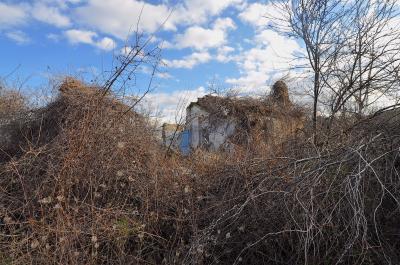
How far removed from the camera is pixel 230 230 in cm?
483

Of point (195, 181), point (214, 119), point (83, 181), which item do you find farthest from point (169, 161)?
point (214, 119)

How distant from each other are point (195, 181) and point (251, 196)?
49.5 inches

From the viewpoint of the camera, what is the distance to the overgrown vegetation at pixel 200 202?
4.40 metres

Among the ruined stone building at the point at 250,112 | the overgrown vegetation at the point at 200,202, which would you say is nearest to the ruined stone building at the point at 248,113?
the ruined stone building at the point at 250,112

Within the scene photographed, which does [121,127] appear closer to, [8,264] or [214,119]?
[8,264]

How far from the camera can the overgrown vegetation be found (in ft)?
14.4

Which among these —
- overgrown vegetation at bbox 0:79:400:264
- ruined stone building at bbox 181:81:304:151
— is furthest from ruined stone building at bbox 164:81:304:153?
overgrown vegetation at bbox 0:79:400:264

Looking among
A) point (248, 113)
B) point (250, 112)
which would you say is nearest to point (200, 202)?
point (248, 113)

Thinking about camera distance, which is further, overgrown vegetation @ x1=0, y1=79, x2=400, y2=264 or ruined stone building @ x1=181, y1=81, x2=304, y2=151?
ruined stone building @ x1=181, y1=81, x2=304, y2=151

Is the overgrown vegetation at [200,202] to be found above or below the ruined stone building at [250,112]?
below

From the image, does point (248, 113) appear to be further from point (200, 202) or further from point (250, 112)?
point (200, 202)

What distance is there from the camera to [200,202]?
18.0 feet

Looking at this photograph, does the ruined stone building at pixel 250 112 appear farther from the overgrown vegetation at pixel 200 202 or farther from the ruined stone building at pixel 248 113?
the overgrown vegetation at pixel 200 202

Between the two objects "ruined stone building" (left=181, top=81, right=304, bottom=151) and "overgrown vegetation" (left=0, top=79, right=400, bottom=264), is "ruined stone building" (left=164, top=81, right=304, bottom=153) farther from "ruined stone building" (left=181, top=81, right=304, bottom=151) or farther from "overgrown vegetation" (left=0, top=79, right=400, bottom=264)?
"overgrown vegetation" (left=0, top=79, right=400, bottom=264)
